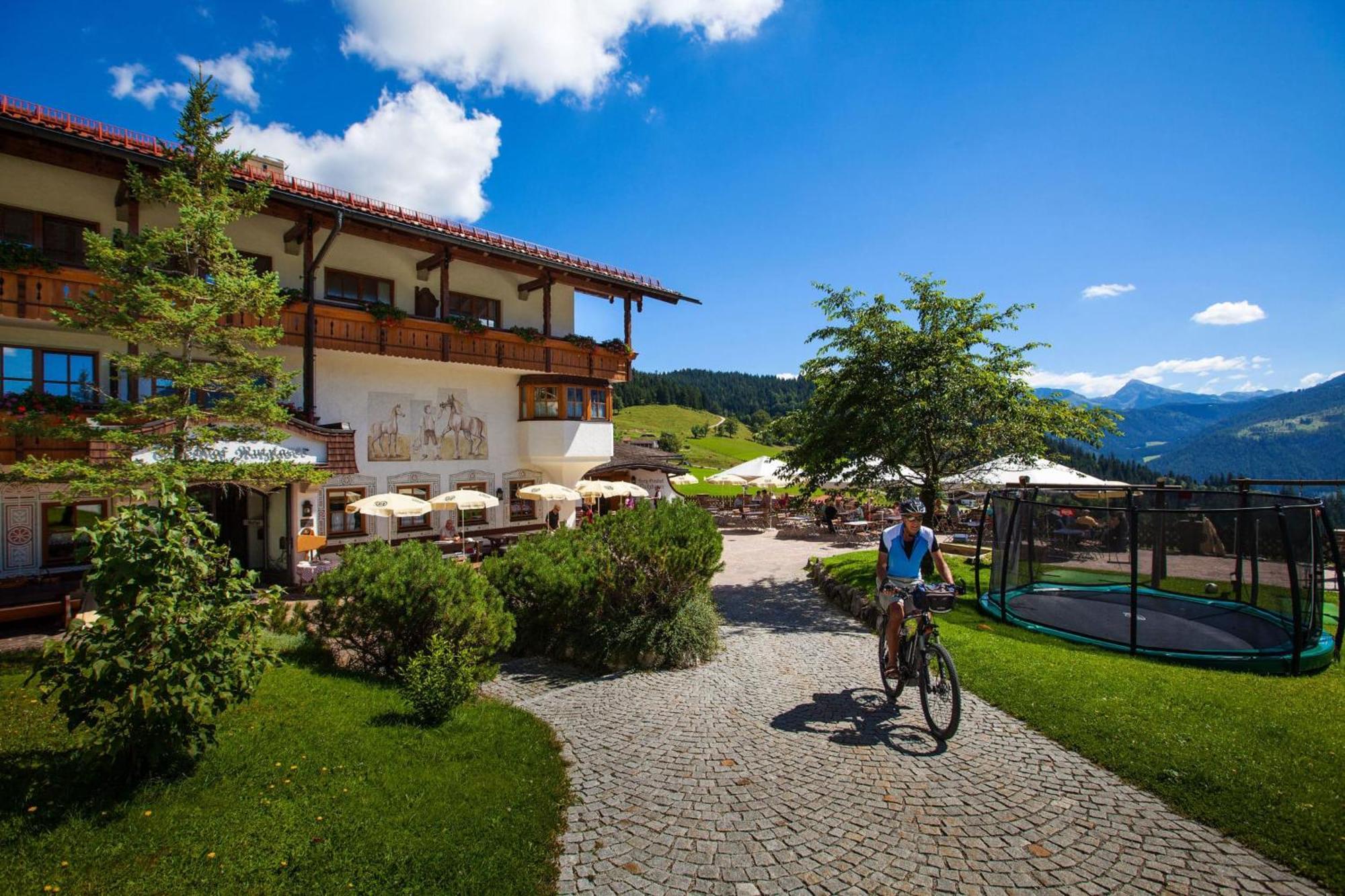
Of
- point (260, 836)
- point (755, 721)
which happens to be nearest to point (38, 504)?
point (260, 836)

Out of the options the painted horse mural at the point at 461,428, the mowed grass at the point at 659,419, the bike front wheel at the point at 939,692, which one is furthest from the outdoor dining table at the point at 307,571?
the mowed grass at the point at 659,419

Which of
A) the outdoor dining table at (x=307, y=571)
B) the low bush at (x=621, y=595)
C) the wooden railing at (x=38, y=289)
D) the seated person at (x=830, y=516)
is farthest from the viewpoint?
the seated person at (x=830, y=516)

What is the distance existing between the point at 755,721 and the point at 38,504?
16.2m

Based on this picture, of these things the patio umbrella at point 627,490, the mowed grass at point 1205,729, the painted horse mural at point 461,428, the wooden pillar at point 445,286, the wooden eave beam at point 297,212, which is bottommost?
the mowed grass at point 1205,729

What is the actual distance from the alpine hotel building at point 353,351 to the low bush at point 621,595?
8092mm

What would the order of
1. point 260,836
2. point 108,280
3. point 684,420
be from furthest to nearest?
point 684,420 → point 108,280 → point 260,836

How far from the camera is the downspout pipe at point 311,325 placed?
53.6 ft

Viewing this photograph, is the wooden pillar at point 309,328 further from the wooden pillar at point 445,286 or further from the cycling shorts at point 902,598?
the cycling shorts at point 902,598

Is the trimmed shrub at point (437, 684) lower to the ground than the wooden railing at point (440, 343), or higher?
lower

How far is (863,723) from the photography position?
680 centimetres

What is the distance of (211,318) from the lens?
32.9 feet

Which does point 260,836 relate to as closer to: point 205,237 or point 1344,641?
point 205,237

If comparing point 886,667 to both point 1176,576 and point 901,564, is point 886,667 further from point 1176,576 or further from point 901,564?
point 1176,576

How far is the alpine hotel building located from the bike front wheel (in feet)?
45.5
